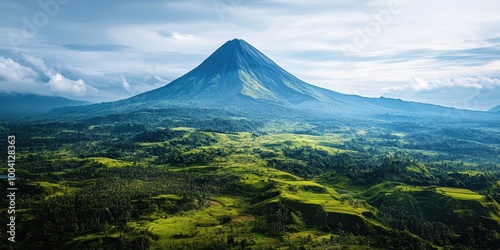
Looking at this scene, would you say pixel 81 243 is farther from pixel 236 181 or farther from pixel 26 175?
pixel 26 175

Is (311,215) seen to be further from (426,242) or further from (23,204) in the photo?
(23,204)

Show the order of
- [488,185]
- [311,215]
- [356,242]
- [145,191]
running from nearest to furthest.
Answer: [356,242]
[311,215]
[145,191]
[488,185]

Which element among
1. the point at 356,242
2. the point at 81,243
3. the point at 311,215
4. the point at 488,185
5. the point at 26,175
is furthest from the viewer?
the point at 26,175

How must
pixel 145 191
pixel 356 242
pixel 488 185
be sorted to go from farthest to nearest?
pixel 488 185, pixel 145 191, pixel 356 242

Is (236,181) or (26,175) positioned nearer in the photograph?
(236,181)

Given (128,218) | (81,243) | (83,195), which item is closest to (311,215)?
(128,218)

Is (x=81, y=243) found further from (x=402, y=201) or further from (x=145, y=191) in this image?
(x=402, y=201)

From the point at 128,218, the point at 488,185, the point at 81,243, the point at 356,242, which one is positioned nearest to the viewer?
the point at 81,243

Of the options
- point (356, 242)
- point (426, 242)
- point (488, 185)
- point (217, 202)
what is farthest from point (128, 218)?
point (488, 185)

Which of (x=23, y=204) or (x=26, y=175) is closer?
(x=23, y=204)
